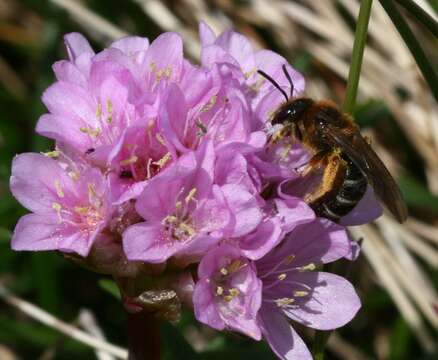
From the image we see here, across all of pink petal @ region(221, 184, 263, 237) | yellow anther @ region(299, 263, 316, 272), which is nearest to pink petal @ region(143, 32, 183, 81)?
pink petal @ region(221, 184, 263, 237)

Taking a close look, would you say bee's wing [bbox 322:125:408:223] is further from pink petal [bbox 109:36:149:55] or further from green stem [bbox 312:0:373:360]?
pink petal [bbox 109:36:149:55]

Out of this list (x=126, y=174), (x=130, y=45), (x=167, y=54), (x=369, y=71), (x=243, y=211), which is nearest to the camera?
(x=243, y=211)

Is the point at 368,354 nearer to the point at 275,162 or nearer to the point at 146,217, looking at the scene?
the point at 275,162

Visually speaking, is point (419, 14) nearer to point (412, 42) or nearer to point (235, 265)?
point (412, 42)

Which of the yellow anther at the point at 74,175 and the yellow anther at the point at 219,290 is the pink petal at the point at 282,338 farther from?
the yellow anther at the point at 74,175

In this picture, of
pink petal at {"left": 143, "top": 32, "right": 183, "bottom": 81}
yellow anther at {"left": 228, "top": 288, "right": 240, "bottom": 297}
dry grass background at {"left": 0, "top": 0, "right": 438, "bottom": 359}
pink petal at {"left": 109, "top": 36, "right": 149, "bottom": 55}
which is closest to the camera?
yellow anther at {"left": 228, "top": 288, "right": 240, "bottom": 297}

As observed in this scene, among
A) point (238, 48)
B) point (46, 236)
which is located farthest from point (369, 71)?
point (46, 236)

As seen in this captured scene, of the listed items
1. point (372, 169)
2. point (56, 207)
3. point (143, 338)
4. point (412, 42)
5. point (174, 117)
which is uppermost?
point (412, 42)

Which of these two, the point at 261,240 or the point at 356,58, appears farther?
the point at 356,58
